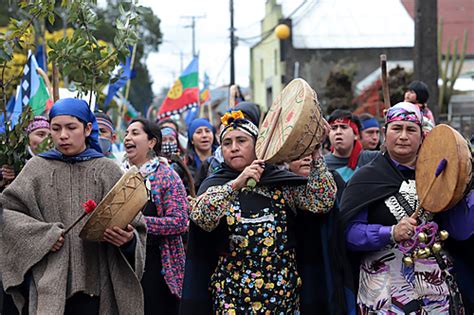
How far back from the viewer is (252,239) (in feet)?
17.4

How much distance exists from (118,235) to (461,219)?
200cm

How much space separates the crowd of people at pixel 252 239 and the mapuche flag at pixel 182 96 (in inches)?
485

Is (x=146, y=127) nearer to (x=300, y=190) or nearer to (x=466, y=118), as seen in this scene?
(x=300, y=190)

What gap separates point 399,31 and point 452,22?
9.93ft

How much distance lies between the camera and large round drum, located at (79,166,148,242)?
5082 millimetres

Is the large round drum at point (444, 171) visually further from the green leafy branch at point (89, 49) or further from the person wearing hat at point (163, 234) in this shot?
the green leafy branch at point (89, 49)

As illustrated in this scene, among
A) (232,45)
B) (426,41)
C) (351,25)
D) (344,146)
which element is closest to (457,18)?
(351,25)

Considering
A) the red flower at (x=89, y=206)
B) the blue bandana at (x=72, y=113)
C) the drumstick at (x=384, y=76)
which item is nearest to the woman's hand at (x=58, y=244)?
the red flower at (x=89, y=206)

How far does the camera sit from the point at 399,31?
50.5 metres

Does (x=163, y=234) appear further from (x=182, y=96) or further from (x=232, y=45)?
(x=232, y=45)

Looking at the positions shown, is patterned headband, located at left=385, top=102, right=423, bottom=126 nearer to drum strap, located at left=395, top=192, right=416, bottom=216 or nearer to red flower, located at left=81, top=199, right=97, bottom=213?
drum strap, located at left=395, top=192, right=416, bottom=216

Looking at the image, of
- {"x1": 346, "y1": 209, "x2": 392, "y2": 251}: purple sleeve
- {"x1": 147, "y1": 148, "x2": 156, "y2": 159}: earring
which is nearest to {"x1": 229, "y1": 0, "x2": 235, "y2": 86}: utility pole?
{"x1": 147, "y1": 148, "x2": 156, "y2": 159}: earring

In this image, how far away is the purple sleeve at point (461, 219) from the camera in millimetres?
5289

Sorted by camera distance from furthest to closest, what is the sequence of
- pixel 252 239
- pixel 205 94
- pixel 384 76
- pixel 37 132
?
pixel 205 94 < pixel 37 132 < pixel 384 76 < pixel 252 239
